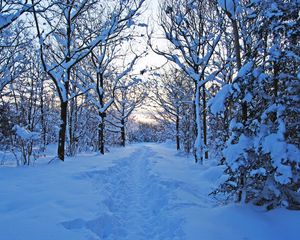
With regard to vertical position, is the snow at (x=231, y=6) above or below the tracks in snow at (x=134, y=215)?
above

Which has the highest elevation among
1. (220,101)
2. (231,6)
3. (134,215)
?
(231,6)

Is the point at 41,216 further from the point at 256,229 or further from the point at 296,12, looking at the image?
the point at 296,12

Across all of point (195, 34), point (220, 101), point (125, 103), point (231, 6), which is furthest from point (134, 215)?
point (125, 103)

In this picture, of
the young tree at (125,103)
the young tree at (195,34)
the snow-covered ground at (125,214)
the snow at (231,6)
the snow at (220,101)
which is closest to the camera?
the snow-covered ground at (125,214)

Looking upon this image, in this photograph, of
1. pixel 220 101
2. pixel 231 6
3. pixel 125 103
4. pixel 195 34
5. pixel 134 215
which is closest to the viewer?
pixel 220 101

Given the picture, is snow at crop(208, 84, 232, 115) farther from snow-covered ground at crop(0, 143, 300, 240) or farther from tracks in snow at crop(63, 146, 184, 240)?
tracks in snow at crop(63, 146, 184, 240)

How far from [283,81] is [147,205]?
4.00 meters

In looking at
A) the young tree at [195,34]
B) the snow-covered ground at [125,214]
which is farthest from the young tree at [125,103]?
the snow-covered ground at [125,214]

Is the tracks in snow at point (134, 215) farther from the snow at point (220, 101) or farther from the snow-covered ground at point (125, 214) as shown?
the snow at point (220, 101)

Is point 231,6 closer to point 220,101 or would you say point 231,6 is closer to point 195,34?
point 220,101

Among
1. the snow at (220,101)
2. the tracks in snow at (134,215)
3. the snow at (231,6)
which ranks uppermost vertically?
the snow at (231,6)

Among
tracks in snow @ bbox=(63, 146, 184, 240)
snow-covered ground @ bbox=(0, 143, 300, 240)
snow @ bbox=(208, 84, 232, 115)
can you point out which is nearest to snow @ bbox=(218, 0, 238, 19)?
snow @ bbox=(208, 84, 232, 115)

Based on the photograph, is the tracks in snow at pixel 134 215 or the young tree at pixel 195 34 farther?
the young tree at pixel 195 34

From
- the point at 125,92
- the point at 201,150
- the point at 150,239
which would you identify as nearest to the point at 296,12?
the point at 150,239
